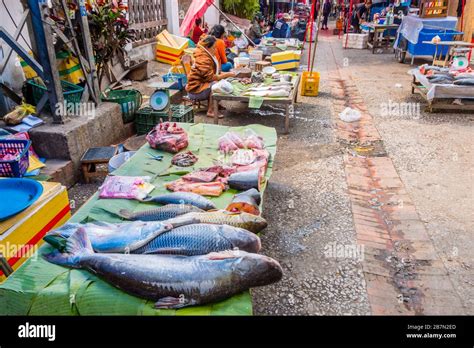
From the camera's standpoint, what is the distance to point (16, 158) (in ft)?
14.0

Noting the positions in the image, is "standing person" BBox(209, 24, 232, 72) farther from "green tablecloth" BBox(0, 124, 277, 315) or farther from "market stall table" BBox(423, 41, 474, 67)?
"green tablecloth" BBox(0, 124, 277, 315)

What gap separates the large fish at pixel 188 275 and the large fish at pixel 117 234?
22 centimetres

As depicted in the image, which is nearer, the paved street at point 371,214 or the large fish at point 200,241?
the large fish at point 200,241

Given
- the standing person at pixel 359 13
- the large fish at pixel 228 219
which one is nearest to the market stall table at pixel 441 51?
the large fish at pixel 228 219

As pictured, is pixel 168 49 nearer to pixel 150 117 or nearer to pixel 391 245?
A: pixel 150 117

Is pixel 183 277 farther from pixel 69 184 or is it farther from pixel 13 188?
pixel 69 184

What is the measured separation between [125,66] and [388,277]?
8.53 metres

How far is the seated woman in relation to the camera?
26.8ft

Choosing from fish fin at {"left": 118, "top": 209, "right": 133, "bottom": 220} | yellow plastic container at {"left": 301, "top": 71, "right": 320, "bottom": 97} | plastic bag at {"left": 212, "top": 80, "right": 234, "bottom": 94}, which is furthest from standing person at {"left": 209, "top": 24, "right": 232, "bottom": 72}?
fish fin at {"left": 118, "top": 209, "right": 133, "bottom": 220}

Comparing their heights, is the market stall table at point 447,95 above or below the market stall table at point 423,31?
below

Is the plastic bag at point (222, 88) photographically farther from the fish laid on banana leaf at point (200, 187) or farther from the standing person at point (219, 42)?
the fish laid on banana leaf at point (200, 187)

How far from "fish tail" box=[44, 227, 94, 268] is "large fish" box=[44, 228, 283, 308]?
0.32 metres

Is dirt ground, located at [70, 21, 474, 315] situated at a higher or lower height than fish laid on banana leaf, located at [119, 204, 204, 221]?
lower

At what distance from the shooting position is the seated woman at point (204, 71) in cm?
818
